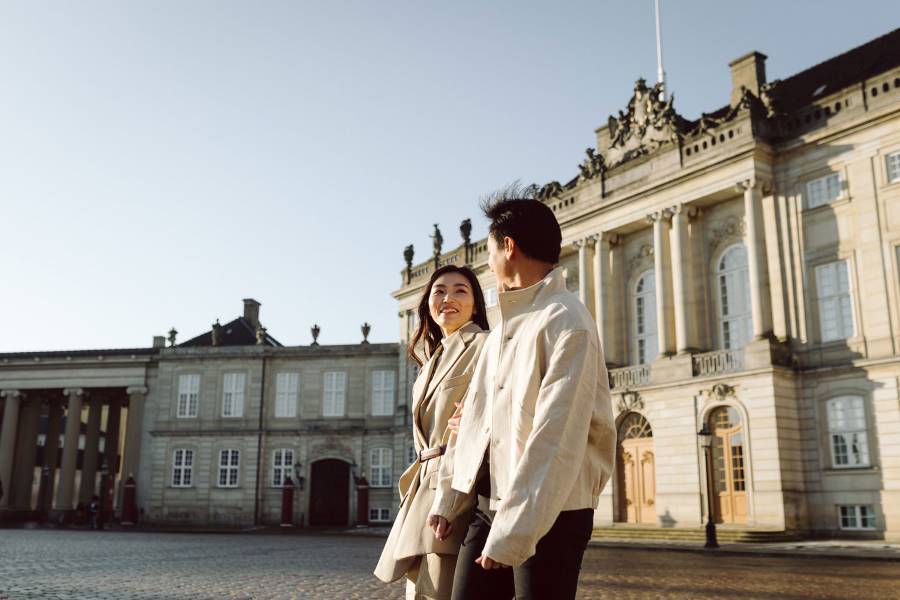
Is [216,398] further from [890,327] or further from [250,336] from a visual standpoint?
[890,327]

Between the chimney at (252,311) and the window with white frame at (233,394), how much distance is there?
11636 mm

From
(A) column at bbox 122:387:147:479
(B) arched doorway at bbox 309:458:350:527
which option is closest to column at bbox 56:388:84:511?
(A) column at bbox 122:387:147:479

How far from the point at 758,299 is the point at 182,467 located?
115ft

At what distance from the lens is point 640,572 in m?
15.8

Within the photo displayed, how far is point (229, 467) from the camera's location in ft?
164

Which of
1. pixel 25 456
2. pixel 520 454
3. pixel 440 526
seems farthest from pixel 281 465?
pixel 520 454

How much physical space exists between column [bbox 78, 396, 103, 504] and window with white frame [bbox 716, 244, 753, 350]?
38.5m

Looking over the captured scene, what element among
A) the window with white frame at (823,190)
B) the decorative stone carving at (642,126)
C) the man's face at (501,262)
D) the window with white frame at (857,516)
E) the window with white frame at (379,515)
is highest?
the decorative stone carving at (642,126)

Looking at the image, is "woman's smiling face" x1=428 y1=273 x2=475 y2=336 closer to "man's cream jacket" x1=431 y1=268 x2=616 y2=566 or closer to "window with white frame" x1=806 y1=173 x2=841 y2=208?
"man's cream jacket" x1=431 y1=268 x2=616 y2=566

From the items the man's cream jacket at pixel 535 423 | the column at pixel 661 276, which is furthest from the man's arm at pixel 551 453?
the column at pixel 661 276

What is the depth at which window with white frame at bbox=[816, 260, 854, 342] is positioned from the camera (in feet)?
90.8

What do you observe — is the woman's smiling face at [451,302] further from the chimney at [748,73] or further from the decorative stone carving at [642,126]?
the chimney at [748,73]

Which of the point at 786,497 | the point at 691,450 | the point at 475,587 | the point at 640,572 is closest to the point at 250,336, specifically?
the point at 691,450

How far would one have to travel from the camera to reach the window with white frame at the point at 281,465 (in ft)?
162
